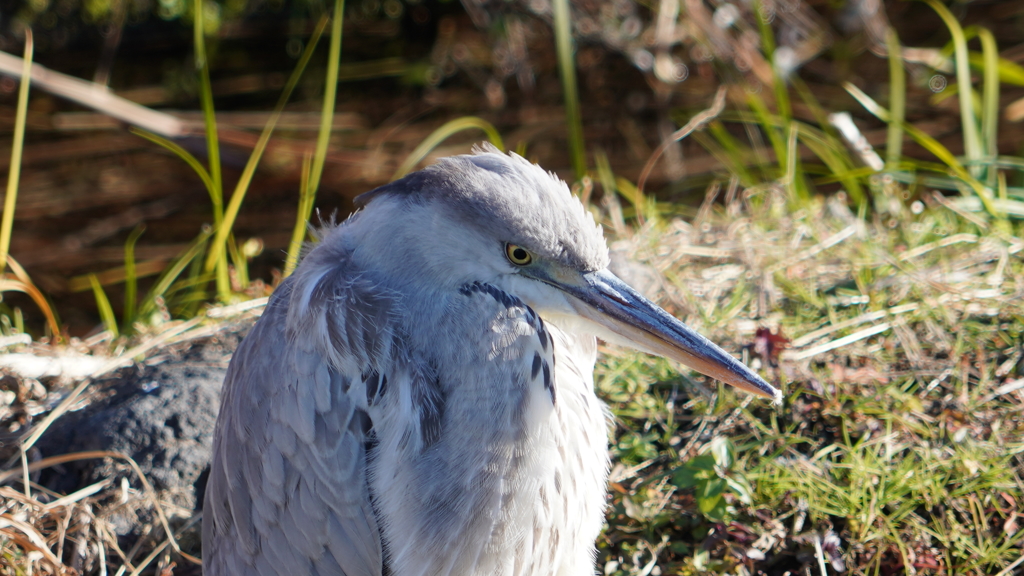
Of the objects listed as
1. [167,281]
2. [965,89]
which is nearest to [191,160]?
[167,281]

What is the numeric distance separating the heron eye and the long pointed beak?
4.2 inches

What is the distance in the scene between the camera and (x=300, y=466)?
66.9 inches

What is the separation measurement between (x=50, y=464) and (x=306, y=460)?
0.95 m

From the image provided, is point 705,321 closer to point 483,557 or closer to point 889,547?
point 889,547

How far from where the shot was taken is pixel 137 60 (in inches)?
218

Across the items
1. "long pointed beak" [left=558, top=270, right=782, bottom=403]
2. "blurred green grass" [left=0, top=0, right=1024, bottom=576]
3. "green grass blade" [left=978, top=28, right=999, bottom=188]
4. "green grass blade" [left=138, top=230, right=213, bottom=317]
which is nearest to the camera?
"long pointed beak" [left=558, top=270, right=782, bottom=403]

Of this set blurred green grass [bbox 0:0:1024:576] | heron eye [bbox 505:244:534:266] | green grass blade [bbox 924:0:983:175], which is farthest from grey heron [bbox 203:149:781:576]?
green grass blade [bbox 924:0:983:175]

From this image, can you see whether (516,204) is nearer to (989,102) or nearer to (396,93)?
(989,102)

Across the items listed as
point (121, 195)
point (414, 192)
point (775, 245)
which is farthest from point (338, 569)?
point (121, 195)

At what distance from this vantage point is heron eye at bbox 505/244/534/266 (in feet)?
5.60


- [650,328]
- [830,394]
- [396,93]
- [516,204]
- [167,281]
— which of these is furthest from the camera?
[396,93]

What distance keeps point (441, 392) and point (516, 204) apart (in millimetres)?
417

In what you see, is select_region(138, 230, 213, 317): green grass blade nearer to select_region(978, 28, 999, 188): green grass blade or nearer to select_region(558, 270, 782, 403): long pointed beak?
select_region(558, 270, 782, 403): long pointed beak

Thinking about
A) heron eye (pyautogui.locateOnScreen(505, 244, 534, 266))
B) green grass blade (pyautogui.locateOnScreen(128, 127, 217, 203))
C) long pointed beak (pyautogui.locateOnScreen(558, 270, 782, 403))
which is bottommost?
green grass blade (pyautogui.locateOnScreen(128, 127, 217, 203))
